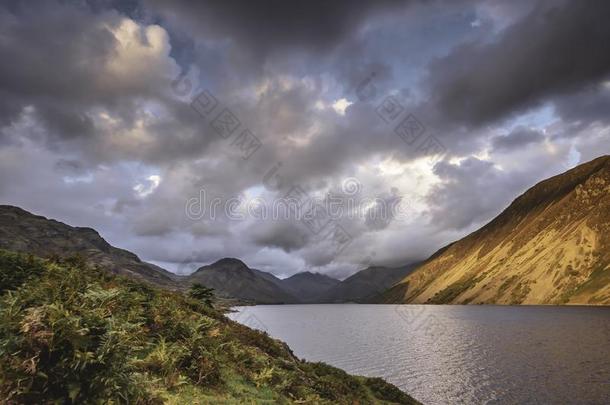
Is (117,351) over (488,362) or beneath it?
over

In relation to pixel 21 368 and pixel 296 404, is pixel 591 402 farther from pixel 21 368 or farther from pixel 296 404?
pixel 21 368

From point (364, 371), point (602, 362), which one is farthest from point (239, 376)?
point (602, 362)

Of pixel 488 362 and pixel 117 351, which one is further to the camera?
pixel 488 362

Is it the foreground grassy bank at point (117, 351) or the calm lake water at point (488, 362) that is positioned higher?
the foreground grassy bank at point (117, 351)

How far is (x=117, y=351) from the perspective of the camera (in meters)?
7.76

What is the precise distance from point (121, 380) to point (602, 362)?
68641 mm

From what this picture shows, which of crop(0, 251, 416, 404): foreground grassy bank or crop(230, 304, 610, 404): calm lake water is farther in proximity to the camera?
crop(230, 304, 610, 404): calm lake water

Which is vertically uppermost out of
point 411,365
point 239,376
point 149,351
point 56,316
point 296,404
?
point 56,316

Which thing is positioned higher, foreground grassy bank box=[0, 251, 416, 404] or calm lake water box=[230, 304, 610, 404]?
foreground grassy bank box=[0, 251, 416, 404]

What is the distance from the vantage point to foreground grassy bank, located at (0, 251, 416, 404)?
7121 millimetres

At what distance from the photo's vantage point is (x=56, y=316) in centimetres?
746

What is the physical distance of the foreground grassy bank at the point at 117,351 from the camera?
7121 millimetres

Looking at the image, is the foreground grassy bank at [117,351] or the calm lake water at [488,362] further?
the calm lake water at [488,362]

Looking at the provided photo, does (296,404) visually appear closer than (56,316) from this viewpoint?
No
